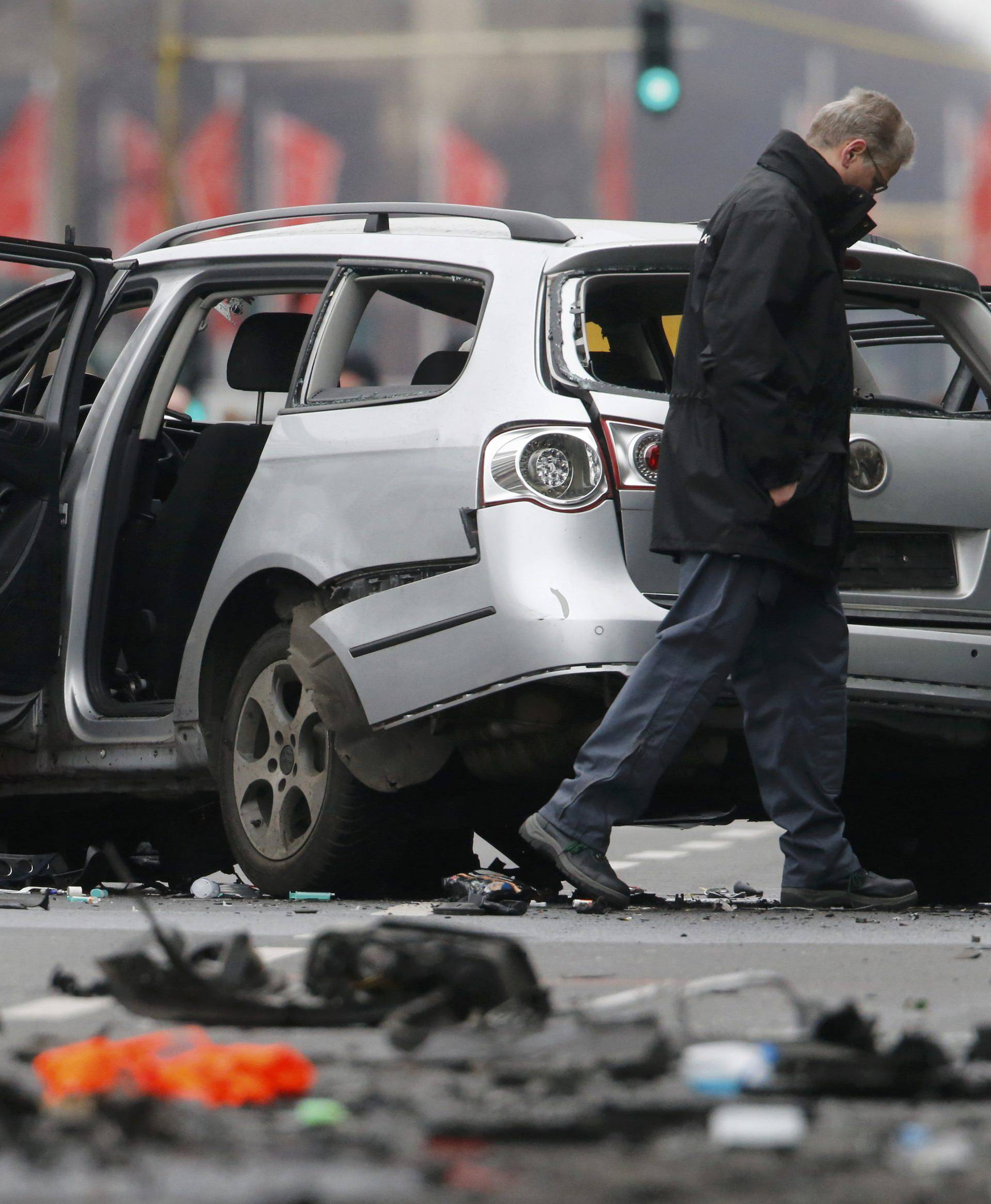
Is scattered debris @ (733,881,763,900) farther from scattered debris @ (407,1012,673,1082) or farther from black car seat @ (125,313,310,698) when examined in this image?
scattered debris @ (407,1012,673,1082)

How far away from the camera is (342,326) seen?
689 cm

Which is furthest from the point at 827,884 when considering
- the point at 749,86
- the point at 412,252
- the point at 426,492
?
the point at 749,86

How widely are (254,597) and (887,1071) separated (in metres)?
3.73

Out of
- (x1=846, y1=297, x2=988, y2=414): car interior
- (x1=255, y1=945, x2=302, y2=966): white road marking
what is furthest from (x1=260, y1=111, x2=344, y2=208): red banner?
(x1=255, y1=945, x2=302, y2=966): white road marking

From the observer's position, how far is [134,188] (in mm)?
36594

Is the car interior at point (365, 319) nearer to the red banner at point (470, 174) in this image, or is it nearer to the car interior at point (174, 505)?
the car interior at point (174, 505)

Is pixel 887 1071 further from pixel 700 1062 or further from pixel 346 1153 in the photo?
pixel 346 1153

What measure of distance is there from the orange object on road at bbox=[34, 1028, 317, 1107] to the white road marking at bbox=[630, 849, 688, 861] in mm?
7175

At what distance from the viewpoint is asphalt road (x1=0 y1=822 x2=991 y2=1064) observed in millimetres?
4293

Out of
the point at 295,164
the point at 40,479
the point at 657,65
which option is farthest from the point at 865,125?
the point at 295,164

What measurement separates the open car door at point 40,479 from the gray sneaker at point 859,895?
2.19m

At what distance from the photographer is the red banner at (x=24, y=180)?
34656 mm

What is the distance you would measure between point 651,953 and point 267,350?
267 cm

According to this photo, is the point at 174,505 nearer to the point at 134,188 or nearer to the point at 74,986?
the point at 74,986
